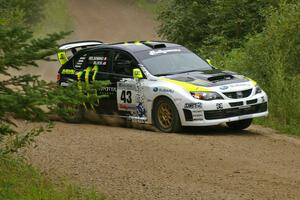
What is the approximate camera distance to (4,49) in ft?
17.8

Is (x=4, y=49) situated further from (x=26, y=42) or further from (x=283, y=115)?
(x=283, y=115)

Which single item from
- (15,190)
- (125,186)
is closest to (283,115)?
(125,186)

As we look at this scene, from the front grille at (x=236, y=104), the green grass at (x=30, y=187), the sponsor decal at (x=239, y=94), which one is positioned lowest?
the green grass at (x=30, y=187)

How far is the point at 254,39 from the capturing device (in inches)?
682

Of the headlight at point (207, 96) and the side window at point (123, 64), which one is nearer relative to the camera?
the headlight at point (207, 96)

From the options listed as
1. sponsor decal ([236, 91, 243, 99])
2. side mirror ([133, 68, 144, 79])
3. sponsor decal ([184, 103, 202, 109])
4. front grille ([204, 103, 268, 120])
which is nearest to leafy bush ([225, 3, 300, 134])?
front grille ([204, 103, 268, 120])

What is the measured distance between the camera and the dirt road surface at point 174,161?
8.12 m

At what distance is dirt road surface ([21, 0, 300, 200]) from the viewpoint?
8.12 metres

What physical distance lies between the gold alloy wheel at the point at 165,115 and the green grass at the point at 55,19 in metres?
26.1

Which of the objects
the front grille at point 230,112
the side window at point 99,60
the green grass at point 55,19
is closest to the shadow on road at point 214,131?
the front grille at point 230,112

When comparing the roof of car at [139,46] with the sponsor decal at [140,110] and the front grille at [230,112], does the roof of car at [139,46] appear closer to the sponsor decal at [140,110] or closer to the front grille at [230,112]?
the sponsor decal at [140,110]

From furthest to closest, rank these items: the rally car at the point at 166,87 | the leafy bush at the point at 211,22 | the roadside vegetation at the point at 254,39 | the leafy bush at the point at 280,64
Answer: the leafy bush at the point at 211,22
the roadside vegetation at the point at 254,39
the leafy bush at the point at 280,64
the rally car at the point at 166,87

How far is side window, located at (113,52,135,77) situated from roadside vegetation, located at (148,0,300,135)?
9.29ft

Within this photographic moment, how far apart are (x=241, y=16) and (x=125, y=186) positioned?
14.9m
